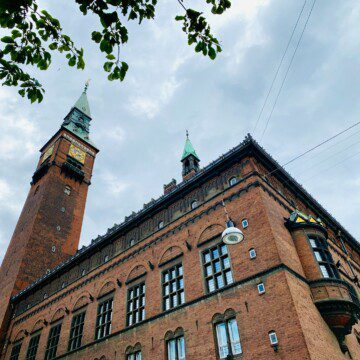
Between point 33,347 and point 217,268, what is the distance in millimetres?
19534

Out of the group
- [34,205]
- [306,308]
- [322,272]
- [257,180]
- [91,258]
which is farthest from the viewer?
[34,205]

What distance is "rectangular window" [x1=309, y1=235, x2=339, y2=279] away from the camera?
671 inches

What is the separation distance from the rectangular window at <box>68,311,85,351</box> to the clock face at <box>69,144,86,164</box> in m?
26.8

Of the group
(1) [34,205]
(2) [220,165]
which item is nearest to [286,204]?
(2) [220,165]

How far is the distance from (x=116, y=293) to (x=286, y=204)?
12518 millimetres

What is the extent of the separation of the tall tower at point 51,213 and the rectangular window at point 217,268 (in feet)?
80.7

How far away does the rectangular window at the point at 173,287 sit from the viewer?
737 inches

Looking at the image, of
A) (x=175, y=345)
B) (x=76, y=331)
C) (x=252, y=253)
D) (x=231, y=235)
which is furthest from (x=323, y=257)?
(x=76, y=331)

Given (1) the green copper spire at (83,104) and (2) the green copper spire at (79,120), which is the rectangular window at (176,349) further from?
(1) the green copper spire at (83,104)

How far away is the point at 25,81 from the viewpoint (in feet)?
20.4

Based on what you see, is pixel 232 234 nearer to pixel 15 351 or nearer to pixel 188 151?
pixel 188 151

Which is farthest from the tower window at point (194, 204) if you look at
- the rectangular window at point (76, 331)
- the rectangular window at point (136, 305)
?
the rectangular window at point (76, 331)

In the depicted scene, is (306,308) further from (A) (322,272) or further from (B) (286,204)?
(B) (286,204)

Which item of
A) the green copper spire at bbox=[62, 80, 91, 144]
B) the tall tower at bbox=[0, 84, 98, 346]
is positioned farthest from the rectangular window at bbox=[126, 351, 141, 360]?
the green copper spire at bbox=[62, 80, 91, 144]
